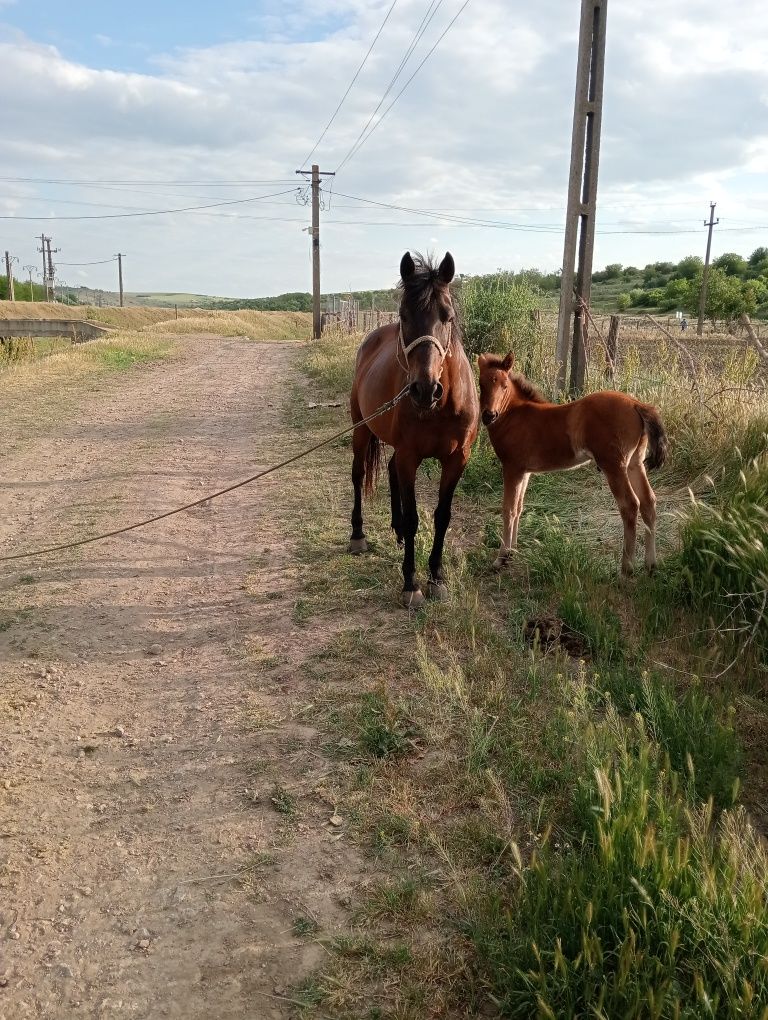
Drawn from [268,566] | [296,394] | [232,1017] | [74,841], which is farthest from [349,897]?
[296,394]

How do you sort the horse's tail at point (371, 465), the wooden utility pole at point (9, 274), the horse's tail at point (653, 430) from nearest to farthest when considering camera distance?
the horse's tail at point (653, 430), the horse's tail at point (371, 465), the wooden utility pole at point (9, 274)

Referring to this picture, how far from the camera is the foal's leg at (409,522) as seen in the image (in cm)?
472

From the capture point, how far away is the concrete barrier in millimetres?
31094

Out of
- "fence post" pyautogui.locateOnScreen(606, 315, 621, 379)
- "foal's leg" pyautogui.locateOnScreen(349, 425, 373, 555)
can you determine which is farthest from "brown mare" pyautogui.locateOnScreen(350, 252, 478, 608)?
"fence post" pyautogui.locateOnScreen(606, 315, 621, 379)

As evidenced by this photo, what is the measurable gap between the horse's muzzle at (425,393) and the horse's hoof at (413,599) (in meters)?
1.28

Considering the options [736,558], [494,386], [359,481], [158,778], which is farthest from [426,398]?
[158,778]

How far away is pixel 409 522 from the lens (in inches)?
187

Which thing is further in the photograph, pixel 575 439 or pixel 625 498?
pixel 575 439

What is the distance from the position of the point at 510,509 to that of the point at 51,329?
33.7 meters

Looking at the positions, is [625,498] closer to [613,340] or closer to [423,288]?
[423,288]

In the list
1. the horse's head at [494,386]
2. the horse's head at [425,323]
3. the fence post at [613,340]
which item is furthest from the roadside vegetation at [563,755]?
the fence post at [613,340]

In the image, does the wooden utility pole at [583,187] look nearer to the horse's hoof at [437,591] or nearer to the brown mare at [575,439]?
the brown mare at [575,439]

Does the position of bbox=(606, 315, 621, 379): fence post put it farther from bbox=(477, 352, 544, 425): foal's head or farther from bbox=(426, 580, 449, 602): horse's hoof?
bbox=(426, 580, 449, 602): horse's hoof

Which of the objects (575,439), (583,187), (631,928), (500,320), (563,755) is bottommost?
(563,755)
